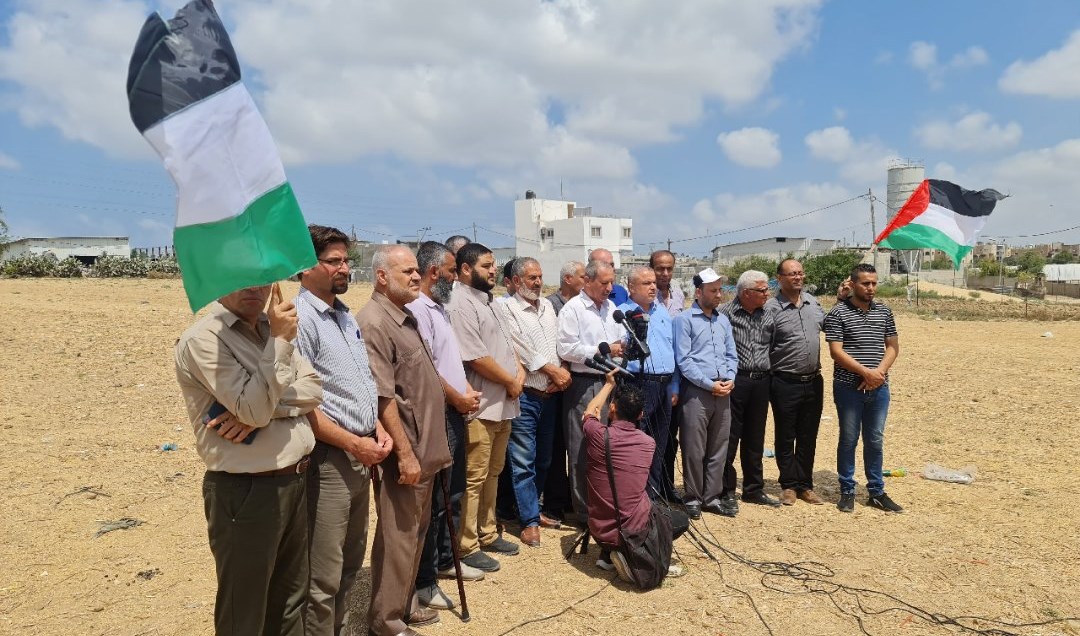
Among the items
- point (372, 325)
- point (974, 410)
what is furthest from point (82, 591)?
point (974, 410)

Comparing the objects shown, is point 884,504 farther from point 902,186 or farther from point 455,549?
point 902,186

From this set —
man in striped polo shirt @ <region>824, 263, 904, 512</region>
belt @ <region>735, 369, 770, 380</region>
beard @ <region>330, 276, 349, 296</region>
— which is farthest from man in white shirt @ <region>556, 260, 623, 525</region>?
beard @ <region>330, 276, 349, 296</region>

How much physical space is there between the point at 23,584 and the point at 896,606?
5.45 metres

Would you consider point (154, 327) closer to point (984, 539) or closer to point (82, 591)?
point (82, 591)

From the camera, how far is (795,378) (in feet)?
21.0

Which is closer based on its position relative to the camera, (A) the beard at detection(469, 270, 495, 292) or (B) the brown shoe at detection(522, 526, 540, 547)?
(A) the beard at detection(469, 270, 495, 292)

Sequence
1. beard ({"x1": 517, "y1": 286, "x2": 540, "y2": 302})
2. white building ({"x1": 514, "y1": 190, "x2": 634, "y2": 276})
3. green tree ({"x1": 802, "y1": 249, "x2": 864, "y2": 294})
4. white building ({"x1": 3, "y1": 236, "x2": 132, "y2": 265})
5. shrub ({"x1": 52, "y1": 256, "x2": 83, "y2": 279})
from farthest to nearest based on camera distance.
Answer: white building ({"x1": 514, "y1": 190, "x2": 634, "y2": 276}) < white building ({"x1": 3, "y1": 236, "x2": 132, "y2": 265}) < green tree ({"x1": 802, "y1": 249, "x2": 864, "y2": 294}) < shrub ({"x1": 52, "y1": 256, "x2": 83, "y2": 279}) < beard ({"x1": 517, "y1": 286, "x2": 540, "y2": 302})

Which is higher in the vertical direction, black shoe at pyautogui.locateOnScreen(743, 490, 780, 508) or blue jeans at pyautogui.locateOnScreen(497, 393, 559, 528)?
blue jeans at pyautogui.locateOnScreen(497, 393, 559, 528)

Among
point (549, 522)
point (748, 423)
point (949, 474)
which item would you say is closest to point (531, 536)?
point (549, 522)

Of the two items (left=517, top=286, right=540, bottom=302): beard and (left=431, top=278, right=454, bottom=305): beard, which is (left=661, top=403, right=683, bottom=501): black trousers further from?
(left=431, top=278, right=454, bottom=305): beard

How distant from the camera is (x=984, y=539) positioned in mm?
5578

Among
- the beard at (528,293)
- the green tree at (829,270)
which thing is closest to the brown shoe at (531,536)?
the beard at (528,293)

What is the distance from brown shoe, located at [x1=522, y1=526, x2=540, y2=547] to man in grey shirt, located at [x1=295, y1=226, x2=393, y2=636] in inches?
79.0

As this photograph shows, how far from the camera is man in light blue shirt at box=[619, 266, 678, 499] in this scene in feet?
19.4
